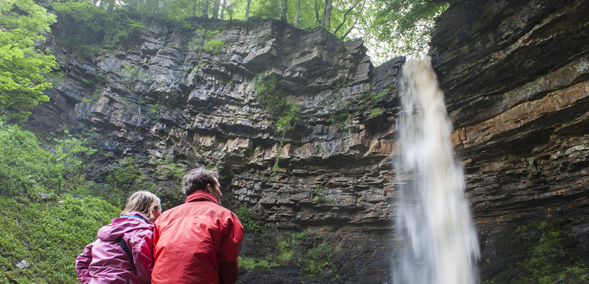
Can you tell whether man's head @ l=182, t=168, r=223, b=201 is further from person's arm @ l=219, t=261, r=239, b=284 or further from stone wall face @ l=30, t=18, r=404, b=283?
stone wall face @ l=30, t=18, r=404, b=283

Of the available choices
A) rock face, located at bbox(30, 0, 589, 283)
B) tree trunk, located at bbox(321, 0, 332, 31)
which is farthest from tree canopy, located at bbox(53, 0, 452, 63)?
rock face, located at bbox(30, 0, 589, 283)

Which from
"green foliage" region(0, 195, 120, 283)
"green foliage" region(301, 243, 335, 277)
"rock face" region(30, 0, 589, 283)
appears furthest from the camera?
"green foliage" region(301, 243, 335, 277)

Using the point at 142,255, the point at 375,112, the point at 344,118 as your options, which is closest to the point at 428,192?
the point at 375,112

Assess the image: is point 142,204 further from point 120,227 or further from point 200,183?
point 200,183

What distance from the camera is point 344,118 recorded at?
40.8 feet

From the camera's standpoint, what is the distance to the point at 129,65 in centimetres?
1412

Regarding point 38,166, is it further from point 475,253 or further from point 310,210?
point 475,253

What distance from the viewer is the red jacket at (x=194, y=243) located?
4.91 ft

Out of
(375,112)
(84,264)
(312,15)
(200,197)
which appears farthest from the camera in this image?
(312,15)

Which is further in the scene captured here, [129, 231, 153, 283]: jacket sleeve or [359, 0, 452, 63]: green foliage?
[359, 0, 452, 63]: green foliage

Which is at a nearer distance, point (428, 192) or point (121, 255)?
point (121, 255)

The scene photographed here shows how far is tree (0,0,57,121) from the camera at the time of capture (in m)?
8.25

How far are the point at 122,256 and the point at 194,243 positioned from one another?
0.87 metres

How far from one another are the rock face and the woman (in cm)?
806
